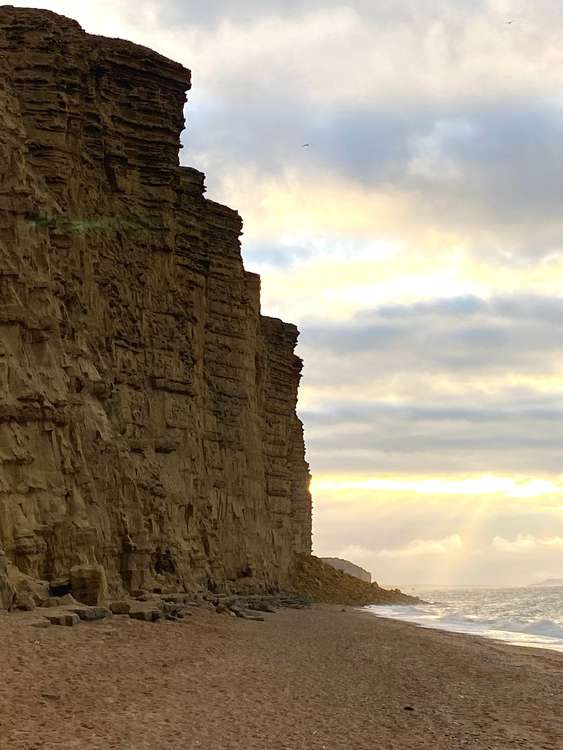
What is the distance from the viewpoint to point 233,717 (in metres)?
11.0

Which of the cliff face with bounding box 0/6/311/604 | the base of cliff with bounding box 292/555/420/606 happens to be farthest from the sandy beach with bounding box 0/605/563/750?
the base of cliff with bounding box 292/555/420/606

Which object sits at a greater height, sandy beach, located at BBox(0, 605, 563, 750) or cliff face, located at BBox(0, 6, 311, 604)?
cliff face, located at BBox(0, 6, 311, 604)

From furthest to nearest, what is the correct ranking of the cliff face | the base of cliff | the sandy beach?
the base of cliff → the cliff face → the sandy beach

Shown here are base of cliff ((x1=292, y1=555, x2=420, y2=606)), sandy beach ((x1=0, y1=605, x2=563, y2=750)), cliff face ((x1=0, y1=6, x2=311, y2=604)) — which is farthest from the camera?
base of cliff ((x1=292, y1=555, x2=420, y2=606))

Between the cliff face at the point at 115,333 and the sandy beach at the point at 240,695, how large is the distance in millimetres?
5302

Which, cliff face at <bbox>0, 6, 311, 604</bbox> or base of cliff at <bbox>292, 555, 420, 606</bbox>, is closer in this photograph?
cliff face at <bbox>0, 6, 311, 604</bbox>

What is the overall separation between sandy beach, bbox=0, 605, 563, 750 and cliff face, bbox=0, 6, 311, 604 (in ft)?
17.4

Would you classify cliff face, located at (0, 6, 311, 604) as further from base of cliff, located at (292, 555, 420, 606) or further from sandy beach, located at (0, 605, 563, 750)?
base of cliff, located at (292, 555, 420, 606)

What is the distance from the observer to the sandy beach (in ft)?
32.2

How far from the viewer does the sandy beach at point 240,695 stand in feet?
32.2

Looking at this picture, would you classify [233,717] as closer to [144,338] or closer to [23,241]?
[23,241]

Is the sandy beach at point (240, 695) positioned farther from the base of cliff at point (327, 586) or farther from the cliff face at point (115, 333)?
the base of cliff at point (327, 586)

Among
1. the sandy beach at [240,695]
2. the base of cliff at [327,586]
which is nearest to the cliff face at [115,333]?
the sandy beach at [240,695]

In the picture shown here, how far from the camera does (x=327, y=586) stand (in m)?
56.0
